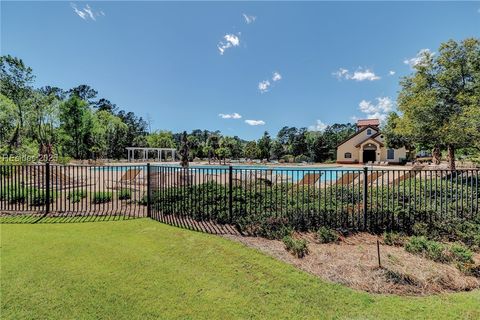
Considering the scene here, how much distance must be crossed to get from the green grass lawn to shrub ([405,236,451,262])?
937mm

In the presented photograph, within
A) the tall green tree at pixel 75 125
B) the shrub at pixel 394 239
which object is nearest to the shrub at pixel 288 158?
the tall green tree at pixel 75 125

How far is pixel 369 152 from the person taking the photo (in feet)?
118

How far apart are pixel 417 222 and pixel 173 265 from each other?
5.32 meters

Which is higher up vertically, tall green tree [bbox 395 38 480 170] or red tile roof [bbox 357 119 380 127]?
red tile roof [bbox 357 119 380 127]

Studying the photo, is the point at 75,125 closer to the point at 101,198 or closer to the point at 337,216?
the point at 101,198

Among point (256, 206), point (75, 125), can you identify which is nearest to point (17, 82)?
point (75, 125)

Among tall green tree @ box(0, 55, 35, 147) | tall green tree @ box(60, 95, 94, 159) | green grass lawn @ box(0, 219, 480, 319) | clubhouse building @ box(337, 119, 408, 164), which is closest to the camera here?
green grass lawn @ box(0, 219, 480, 319)

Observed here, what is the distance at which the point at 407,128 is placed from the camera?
12469 mm

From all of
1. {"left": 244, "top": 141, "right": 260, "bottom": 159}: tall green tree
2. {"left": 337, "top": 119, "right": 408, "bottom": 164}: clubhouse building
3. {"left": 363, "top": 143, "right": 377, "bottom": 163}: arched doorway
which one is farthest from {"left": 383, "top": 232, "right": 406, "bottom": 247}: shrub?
{"left": 244, "top": 141, "right": 260, "bottom": 159}: tall green tree

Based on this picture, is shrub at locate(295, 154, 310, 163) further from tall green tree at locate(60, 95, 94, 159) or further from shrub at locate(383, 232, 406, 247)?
shrub at locate(383, 232, 406, 247)

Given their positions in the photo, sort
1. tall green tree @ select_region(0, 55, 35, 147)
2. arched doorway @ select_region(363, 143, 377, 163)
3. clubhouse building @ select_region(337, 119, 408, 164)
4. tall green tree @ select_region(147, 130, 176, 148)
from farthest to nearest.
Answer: tall green tree @ select_region(147, 130, 176, 148)
arched doorway @ select_region(363, 143, 377, 163)
clubhouse building @ select_region(337, 119, 408, 164)
tall green tree @ select_region(0, 55, 35, 147)

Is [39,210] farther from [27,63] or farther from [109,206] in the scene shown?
[27,63]

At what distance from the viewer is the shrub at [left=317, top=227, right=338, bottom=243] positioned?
4848 mm

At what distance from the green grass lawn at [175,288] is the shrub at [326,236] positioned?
56.9 inches
